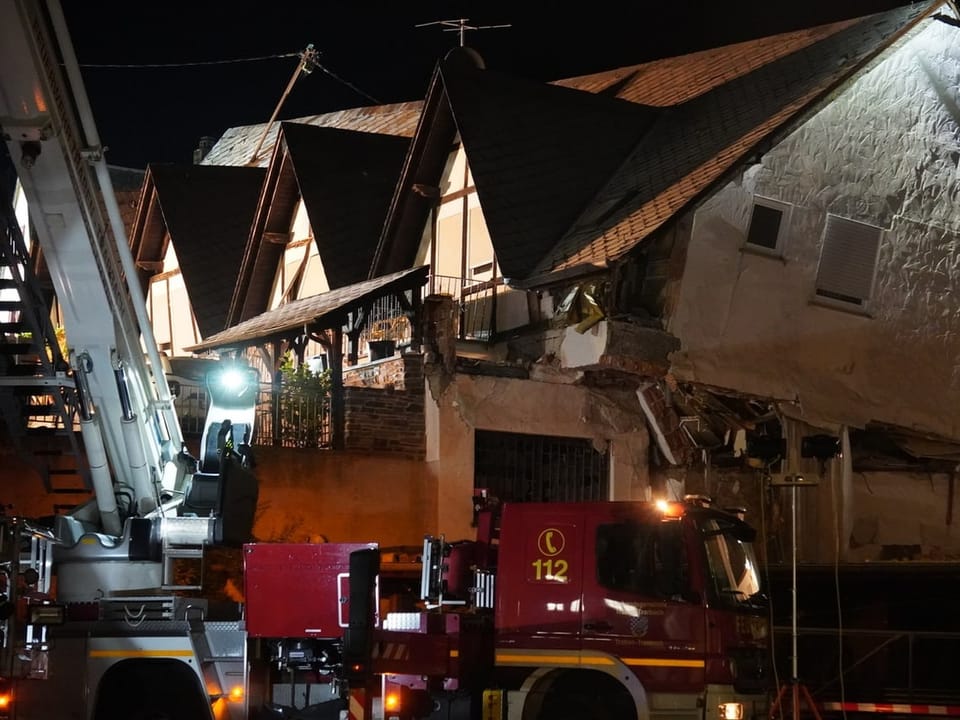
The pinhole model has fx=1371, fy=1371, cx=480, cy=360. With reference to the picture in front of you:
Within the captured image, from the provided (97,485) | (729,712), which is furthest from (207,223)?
(729,712)

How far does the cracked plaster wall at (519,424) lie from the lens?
58.0 ft

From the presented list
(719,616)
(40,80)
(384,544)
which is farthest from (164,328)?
(719,616)

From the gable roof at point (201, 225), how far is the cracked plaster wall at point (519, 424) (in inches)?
364

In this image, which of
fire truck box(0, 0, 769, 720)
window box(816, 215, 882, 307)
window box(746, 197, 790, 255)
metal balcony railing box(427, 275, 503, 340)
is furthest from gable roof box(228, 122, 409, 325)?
fire truck box(0, 0, 769, 720)

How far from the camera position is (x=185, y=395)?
808 inches

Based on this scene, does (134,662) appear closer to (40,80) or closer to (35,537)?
(35,537)

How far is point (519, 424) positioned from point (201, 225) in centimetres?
1125

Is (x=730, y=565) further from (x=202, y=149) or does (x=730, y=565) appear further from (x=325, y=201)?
(x=202, y=149)

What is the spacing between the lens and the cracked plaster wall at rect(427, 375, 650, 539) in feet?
58.0

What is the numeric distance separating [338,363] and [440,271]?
3.87 m

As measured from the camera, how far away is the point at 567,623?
10.8m

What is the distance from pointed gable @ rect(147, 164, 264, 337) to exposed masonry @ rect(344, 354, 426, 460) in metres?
8.80

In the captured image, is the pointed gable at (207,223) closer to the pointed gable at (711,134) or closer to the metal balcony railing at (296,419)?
the metal balcony railing at (296,419)

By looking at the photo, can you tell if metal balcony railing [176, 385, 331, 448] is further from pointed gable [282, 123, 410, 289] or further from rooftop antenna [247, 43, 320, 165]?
rooftop antenna [247, 43, 320, 165]
